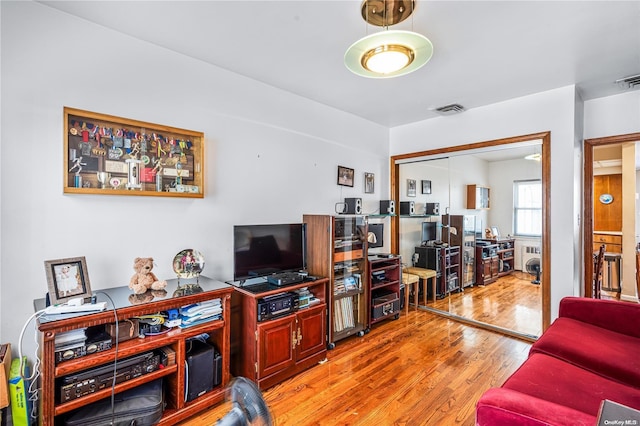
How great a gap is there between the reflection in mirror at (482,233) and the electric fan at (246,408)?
356cm

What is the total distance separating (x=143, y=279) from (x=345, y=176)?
255cm

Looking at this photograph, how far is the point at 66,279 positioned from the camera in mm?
1727

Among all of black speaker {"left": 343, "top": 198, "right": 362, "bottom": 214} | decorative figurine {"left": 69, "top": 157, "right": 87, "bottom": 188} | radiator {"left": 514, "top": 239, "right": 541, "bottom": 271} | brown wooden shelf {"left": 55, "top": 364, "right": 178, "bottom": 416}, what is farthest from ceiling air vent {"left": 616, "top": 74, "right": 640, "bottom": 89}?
decorative figurine {"left": 69, "top": 157, "right": 87, "bottom": 188}

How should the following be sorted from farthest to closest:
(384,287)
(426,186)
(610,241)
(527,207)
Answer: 1. (610,241)
2. (426,186)
3. (384,287)
4. (527,207)

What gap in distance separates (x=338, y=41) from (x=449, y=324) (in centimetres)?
340

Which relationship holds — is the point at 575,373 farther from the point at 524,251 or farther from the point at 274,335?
the point at 524,251

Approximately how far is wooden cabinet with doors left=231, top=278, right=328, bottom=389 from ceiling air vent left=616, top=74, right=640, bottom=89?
3.45 metres

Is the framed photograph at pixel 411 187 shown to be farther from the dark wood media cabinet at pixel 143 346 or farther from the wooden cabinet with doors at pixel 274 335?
the dark wood media cabinet at pixel 143 346

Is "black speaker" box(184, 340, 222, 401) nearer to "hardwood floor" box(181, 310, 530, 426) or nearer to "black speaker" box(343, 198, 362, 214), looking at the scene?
"hardwood floor" box(181, 310, 530, 426)

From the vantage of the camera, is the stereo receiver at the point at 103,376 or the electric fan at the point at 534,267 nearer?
the stereo receiver at the point at 103,376

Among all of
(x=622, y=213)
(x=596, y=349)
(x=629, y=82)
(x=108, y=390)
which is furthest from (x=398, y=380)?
(x=622, y=213)

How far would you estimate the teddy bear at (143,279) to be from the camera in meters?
1.94

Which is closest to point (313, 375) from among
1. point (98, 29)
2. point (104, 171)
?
point (104, 171)

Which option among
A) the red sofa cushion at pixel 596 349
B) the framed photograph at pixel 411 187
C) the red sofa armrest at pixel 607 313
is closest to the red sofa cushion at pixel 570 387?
the red sofa cushion at pixel 596 349
